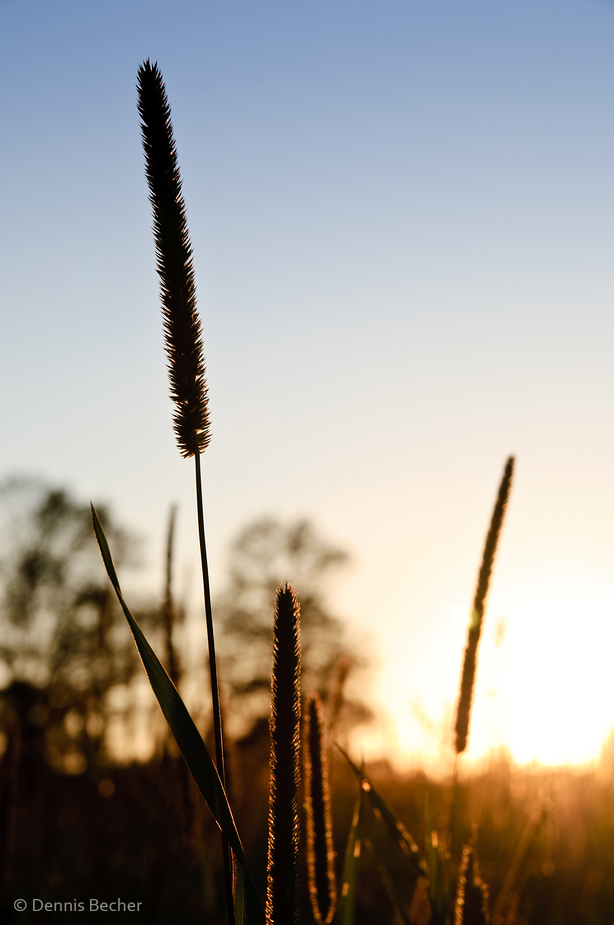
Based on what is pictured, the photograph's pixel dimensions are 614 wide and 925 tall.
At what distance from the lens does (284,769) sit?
0.97m

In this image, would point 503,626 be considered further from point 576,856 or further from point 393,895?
point 576,856

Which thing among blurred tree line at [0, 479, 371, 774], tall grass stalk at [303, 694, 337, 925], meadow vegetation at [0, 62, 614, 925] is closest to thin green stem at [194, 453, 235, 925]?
meadow vegetation at [0, 62, 614, 925]

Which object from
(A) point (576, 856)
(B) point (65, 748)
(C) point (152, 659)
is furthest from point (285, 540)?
(C) point (152, 659)

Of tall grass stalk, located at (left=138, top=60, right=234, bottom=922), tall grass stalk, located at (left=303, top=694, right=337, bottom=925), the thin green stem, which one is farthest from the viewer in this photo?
tall grass stalk, located at (left=303, top=694, right=337, bottom=925)

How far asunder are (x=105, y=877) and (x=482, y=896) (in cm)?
317

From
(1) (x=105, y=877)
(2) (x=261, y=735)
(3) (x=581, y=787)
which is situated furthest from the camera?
(2) (x=261, y=735)

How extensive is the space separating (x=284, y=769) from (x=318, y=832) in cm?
49

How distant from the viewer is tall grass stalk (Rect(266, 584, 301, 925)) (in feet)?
3.15

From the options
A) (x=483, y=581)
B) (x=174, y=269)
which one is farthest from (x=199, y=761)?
(x=483, y=581)

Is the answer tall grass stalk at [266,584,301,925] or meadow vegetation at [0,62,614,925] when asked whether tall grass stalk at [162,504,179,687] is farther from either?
tall grass stalk at [266,584,301,925]

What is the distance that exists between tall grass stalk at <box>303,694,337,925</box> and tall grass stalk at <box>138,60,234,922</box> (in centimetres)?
47

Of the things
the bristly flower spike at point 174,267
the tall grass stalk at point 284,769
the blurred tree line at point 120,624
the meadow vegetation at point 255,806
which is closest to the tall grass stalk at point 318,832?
the meadow vegetation at point 255,806

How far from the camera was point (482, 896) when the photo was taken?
4.56ft

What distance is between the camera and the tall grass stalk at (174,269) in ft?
3.15
